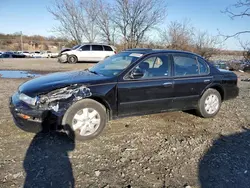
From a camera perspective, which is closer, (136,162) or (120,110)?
(136,162)

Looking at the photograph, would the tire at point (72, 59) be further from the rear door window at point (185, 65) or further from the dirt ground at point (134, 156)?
the rear door window at point (185, 65)

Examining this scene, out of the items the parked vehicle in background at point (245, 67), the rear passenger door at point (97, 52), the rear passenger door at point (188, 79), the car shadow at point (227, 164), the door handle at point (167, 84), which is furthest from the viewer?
the rear passenger door at point (97, 52)

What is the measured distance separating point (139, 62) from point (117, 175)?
7.13ft

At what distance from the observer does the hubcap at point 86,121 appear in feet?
11.8

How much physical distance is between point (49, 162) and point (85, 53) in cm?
1620

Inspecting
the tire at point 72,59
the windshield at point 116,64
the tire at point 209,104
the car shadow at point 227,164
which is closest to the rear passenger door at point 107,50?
the tire at point 72,59

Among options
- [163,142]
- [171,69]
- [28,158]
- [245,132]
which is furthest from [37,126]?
[245,132]

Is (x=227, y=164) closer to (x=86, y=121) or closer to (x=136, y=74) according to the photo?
(x=136, y=74)

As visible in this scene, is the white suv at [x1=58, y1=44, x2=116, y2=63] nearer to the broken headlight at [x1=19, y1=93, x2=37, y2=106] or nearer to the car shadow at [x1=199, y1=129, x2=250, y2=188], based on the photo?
the broken headlight at [x1=19, y1=93, x2=37, y2=106]

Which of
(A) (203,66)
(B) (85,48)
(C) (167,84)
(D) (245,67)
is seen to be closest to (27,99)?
(C) (167,84)

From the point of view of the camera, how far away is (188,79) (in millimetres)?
4613

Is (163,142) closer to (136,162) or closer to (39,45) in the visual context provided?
(136,162)

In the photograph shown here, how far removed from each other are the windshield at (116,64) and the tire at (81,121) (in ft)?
2.29

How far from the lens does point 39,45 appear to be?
235 ft
